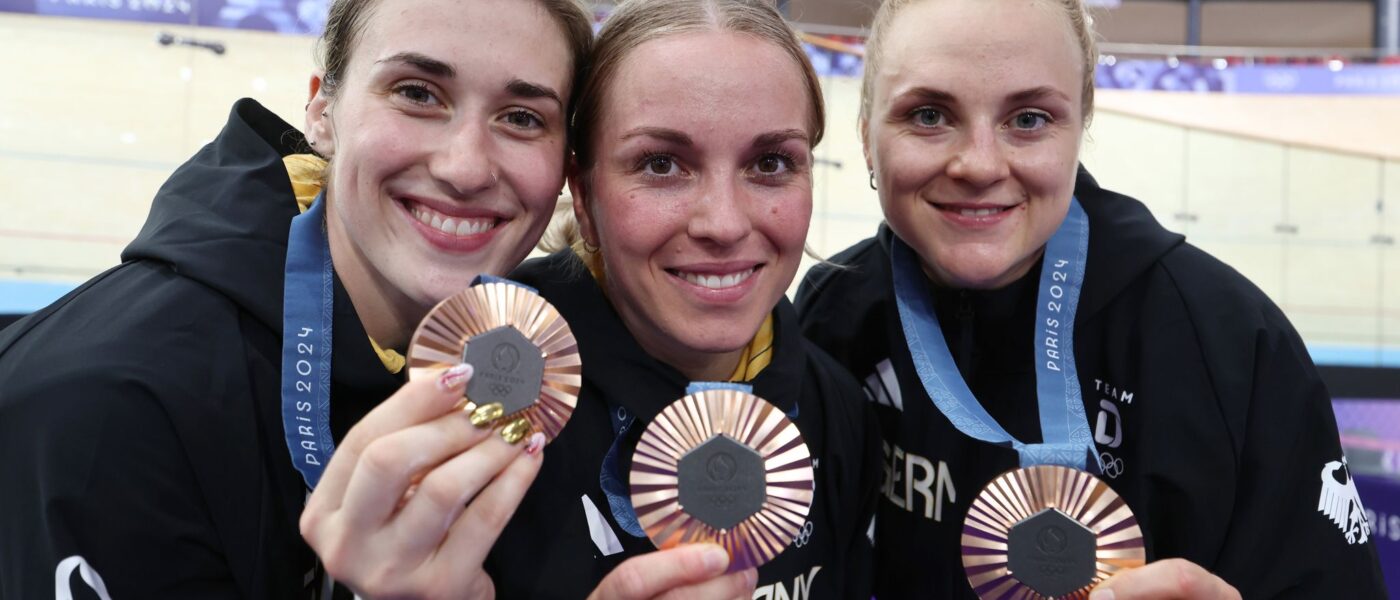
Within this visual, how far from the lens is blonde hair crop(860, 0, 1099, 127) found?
79.9 inches

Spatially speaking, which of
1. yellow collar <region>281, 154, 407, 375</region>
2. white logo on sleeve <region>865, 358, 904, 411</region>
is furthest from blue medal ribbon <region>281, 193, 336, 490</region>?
white logo on sleeve <region>865, 358, 904, 411</region>

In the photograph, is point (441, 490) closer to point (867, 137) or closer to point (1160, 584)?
point (1160, 584)

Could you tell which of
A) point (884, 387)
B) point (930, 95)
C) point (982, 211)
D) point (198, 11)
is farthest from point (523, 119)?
point (198, 11)

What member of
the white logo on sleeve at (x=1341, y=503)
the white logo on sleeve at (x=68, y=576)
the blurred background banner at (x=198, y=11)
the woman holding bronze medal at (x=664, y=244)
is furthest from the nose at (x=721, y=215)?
the blurred background banner at (x=198, y=11)

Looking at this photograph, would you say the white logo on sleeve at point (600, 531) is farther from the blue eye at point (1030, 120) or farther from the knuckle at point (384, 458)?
the blue eye at point (1030, 120)

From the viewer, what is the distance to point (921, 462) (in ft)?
6.95

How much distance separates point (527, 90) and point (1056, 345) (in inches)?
42.2

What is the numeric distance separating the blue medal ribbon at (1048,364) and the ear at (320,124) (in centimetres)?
115

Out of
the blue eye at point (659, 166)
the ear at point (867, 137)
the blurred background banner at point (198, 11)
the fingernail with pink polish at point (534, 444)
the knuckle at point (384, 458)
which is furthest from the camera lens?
the blurred background banner at point (198, 11)

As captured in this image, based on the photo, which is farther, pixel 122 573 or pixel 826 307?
pixel 826 307

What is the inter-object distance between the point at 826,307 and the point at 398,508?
1465mm

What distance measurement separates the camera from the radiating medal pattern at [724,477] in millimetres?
1398

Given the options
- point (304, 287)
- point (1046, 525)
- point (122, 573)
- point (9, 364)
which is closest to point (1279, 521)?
point (1046, 525)

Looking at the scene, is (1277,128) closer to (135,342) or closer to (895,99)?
(895,99)
